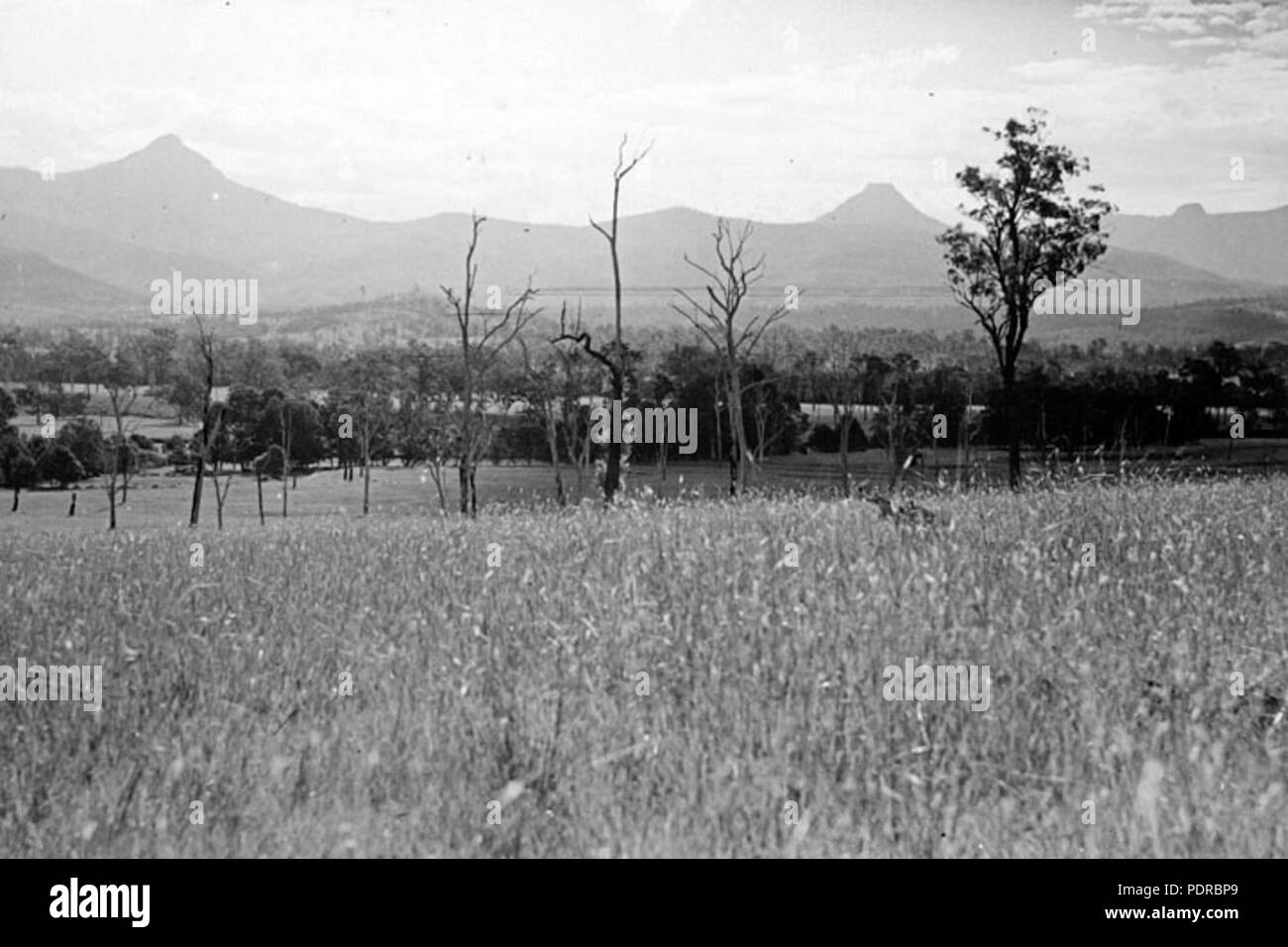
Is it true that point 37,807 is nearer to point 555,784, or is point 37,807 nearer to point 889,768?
point 555,784

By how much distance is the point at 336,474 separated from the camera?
10306 cm

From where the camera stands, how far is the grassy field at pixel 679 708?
4441 millimetres

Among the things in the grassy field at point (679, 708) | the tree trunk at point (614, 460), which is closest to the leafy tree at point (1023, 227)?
the tree trunk at point (614, 460)

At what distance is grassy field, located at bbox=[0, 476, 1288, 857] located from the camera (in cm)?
444

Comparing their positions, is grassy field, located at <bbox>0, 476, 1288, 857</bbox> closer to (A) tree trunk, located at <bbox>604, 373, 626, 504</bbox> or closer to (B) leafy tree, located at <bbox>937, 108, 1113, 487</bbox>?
(A) tree trunk, located at <bbox>604, 373, 626, 504</bbox>

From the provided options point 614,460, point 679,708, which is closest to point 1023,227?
point 614,460

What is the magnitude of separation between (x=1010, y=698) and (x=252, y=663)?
3882 millimetres

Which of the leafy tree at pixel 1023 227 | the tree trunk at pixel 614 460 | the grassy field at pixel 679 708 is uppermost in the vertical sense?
the leafy tree at pixel 1023 227

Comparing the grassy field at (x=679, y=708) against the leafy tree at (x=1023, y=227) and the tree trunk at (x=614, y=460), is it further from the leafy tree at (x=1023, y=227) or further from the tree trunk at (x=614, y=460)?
the leafy tree at (x=1023, y=227)

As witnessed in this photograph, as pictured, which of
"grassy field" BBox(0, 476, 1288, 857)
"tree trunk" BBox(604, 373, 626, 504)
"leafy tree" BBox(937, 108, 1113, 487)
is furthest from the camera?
"leafy tree" BBox(937, 108, 1113, 487)

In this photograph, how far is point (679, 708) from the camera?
548 centimetres

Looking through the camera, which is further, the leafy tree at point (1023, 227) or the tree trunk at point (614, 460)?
the leafy tree at point (1023, 227)

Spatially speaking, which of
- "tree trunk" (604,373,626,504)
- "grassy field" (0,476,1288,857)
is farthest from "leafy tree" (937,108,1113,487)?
"grassy field" (0,476,1288,857)

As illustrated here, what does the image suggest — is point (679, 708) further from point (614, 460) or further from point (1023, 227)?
point (1023, 227)
